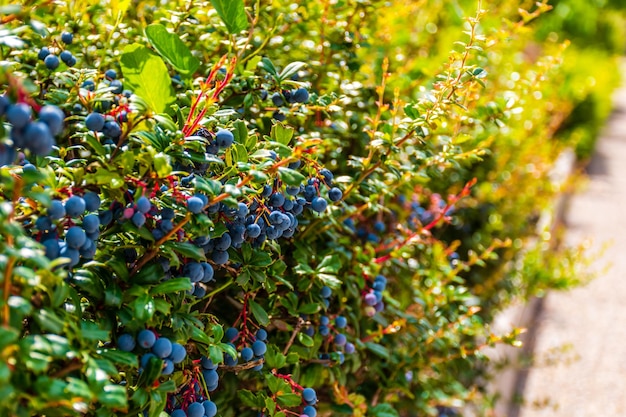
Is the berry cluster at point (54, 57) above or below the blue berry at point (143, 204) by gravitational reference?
above

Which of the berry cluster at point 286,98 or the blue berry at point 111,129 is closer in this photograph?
the blue berry at point 111,129

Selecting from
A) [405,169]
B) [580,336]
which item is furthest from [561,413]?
[405,169]

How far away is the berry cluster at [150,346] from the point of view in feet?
2.95

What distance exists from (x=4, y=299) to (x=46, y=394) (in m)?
0.11

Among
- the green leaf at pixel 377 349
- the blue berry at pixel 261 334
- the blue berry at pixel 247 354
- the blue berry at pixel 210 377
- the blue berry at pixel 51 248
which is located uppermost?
the blue berry at pixel 51 248

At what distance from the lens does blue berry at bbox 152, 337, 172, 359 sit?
0.90m

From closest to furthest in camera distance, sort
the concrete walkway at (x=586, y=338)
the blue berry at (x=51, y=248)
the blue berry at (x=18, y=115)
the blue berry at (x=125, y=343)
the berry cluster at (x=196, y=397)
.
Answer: the blue berry at (x=18, y=115) < the blue berry at (x=51, y=248) < the blue berry at (x=125, y=343) < the berry cluster at (x=196, y=397) < the concrete walkway at (x=586, y=338)

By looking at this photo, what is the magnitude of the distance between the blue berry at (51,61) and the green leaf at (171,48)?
0.18 metres

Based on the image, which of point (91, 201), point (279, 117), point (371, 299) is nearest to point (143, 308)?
point (91, 201)

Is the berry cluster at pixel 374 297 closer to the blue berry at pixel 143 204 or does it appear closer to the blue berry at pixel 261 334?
the blue berry at pixel 261 334

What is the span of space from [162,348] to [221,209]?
0.22m

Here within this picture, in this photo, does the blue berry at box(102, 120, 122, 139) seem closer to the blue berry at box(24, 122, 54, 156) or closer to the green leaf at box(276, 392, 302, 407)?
the blue berry at box(24, 122, 54, 156)

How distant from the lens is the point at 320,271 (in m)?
1.32

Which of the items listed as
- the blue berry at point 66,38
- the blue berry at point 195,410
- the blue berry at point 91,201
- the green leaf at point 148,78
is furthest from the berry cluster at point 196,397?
the blue berry at point 66,38
